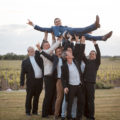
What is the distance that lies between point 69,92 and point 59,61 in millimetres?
849

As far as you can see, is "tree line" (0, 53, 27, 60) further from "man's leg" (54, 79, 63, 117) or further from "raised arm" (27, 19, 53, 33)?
"man's leg" (54, 79, 63, 117)

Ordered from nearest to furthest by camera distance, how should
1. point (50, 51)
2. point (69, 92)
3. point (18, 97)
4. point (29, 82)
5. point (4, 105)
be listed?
1. point (69, 92)
2. point (50, 51)
3. point (29, 82)
4. point (4, 105)
5. point (18, 97)

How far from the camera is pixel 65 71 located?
7.22 metres

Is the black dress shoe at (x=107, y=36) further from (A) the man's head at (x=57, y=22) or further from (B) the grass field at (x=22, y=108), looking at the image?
(B) the grass field at (x=22, y=108)

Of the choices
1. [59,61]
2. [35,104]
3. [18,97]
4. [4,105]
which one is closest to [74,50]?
[59,61]

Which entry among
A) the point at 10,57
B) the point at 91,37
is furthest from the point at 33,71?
the point at 10,57

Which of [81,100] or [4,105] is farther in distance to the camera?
[4,105]

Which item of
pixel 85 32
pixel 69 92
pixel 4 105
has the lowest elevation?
pixel 4 105

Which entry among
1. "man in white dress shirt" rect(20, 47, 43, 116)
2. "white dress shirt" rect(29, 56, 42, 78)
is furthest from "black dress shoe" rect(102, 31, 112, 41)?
"white dress shirt" rect(29, 56, 42, 78)

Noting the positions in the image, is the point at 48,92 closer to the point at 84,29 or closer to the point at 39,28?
the point at 39,28

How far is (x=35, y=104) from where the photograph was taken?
27.8 ft

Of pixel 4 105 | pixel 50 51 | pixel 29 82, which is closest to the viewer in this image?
pixel 50 51

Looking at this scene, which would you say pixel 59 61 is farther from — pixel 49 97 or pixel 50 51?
pixel 49 97

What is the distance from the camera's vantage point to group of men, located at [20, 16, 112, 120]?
728 cm
